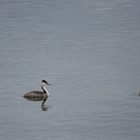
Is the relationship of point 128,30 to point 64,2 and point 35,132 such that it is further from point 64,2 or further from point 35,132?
point 35,132

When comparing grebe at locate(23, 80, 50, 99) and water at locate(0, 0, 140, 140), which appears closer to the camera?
water at locate(0, 0, 140, 140)

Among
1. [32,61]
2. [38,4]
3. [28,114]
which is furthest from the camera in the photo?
[38,4]

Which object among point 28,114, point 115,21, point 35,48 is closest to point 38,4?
point 115,21

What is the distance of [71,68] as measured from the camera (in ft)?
177

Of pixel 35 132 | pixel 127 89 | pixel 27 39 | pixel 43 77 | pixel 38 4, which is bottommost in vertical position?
pixel 35 132

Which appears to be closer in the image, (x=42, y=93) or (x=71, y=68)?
(x=42, y=93)

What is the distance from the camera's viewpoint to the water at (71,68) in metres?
42.7

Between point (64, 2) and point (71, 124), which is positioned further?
point (64, 2)

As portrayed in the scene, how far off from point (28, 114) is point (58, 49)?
1519 cm

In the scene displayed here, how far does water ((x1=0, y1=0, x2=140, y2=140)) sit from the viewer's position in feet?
140

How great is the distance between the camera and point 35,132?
4184cm

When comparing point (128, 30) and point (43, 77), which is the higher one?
point (128, 30)

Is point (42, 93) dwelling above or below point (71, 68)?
below

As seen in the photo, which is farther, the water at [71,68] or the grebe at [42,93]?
the grebe at [42,93]
